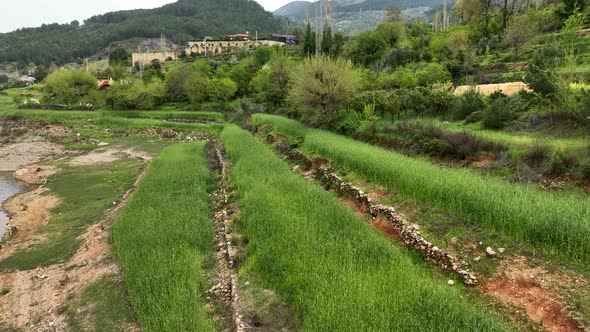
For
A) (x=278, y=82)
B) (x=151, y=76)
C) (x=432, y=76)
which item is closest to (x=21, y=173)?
(x=278, y=82)

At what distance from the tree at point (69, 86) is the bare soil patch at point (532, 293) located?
293 feet

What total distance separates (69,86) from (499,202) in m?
91.7

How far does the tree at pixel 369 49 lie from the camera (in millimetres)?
63141

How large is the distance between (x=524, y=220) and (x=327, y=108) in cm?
2562

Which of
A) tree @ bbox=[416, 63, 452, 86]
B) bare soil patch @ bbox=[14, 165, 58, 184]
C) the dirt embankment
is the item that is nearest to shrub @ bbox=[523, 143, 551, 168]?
tree @ bbox=[416, 63, 452, 86]

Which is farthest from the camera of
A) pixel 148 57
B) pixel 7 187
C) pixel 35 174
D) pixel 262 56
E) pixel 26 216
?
pixel 148 57

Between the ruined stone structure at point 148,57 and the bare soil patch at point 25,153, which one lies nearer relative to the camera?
the bare soil patch at point 25,153

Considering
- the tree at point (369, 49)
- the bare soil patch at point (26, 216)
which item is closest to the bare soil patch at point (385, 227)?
the bare soil patch at point (26, 216)

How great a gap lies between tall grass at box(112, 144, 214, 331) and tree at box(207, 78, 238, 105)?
44504 millimetres

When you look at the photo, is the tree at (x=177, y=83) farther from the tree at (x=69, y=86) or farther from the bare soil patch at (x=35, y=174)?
the bare soil patch at (x=35, y=174)

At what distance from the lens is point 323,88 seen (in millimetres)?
34625

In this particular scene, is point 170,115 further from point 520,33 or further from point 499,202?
point 499,202

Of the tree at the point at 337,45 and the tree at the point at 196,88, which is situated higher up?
the tree at the point at 337,45

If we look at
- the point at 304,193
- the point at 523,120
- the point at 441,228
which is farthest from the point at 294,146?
the point at 441,228
